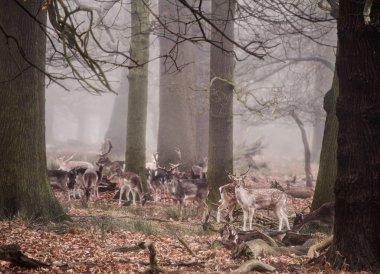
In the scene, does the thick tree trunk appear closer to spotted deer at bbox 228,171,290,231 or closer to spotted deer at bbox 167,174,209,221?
→ spotted deer at bbox 167,174,209,221

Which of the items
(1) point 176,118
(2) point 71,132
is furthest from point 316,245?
(2) point 71,132

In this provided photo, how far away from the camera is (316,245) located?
7.82 metres

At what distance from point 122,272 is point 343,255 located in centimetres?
265

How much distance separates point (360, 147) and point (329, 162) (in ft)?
14.7

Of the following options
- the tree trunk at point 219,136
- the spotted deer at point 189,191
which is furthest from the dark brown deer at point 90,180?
the tree trunk at point 219,136

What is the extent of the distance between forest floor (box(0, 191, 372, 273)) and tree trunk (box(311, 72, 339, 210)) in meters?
1.79

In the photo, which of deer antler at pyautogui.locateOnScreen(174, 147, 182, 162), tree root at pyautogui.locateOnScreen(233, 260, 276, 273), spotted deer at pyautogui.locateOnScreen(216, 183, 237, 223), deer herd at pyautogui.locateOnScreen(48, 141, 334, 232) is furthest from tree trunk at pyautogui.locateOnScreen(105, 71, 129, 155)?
tree root at pyautogui.locateOnScreen(233, 260, 276, 273)

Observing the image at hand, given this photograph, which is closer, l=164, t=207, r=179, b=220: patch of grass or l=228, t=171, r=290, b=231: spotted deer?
l=228, t=171, r=290, b=231: spotted deer

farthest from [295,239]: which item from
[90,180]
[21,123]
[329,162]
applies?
[90,180]

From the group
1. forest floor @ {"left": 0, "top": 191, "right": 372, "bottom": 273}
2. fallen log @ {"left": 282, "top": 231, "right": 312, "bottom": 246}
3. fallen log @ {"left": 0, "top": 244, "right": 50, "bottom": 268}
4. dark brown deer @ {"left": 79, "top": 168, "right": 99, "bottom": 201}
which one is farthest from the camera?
dark brown deer @ {"left": 79, "top": 168, "right": 99, "bottom": 201}

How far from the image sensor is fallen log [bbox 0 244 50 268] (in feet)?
19.3

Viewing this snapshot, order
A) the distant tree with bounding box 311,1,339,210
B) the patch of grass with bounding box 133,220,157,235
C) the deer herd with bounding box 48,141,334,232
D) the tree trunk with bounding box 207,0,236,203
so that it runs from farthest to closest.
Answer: the tree trunk with bounding box 207,0,236,203 < the distant tree with bounding box 311,1,339,210 < the deer herd with bounding box 48,141,334,232 < the patch of grass with bounding box 133,220,157,235

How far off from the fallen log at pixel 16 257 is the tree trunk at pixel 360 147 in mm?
3572

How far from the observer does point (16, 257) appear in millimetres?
5980
